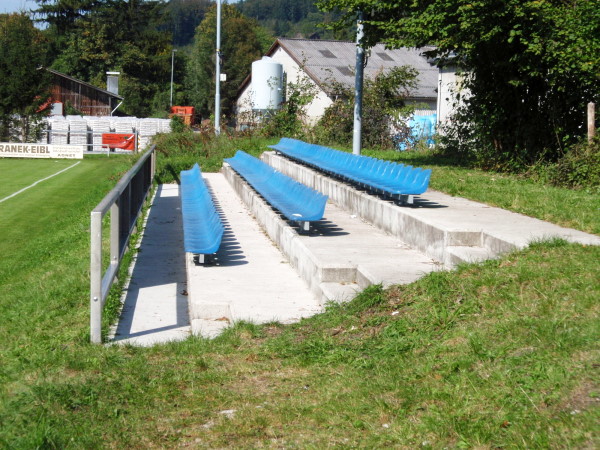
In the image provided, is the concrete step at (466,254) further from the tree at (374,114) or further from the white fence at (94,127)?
the white fence at (94,127)

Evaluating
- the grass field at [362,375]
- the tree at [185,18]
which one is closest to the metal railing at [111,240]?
the grass field at [362,375]

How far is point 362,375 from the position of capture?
552 cm

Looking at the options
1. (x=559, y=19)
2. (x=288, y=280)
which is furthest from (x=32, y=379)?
(x=559, y=19)

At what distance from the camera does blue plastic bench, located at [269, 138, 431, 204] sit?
38.7 ft

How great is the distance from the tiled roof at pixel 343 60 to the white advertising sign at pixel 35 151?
49.9 ft

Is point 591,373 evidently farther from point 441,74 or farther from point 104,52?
point 104,52

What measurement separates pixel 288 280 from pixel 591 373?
5137mm

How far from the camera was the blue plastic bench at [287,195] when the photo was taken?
35.5ft

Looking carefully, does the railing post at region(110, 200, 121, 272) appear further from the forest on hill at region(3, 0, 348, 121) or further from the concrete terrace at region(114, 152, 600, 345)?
the forest on hill at region(3, 0, 348, 121)

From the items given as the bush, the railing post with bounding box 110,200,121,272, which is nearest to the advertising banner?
the bush

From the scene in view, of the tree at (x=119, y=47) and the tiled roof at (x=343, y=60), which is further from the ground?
the tree at (x=119, y=47)

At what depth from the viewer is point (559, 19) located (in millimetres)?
13812

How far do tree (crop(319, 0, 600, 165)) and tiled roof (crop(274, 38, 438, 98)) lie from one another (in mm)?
28737

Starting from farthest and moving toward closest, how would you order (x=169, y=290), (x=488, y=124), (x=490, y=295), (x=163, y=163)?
(x=163, y=163), (x=488, y=124), (x=169, y=290), (x=490, y=295)
